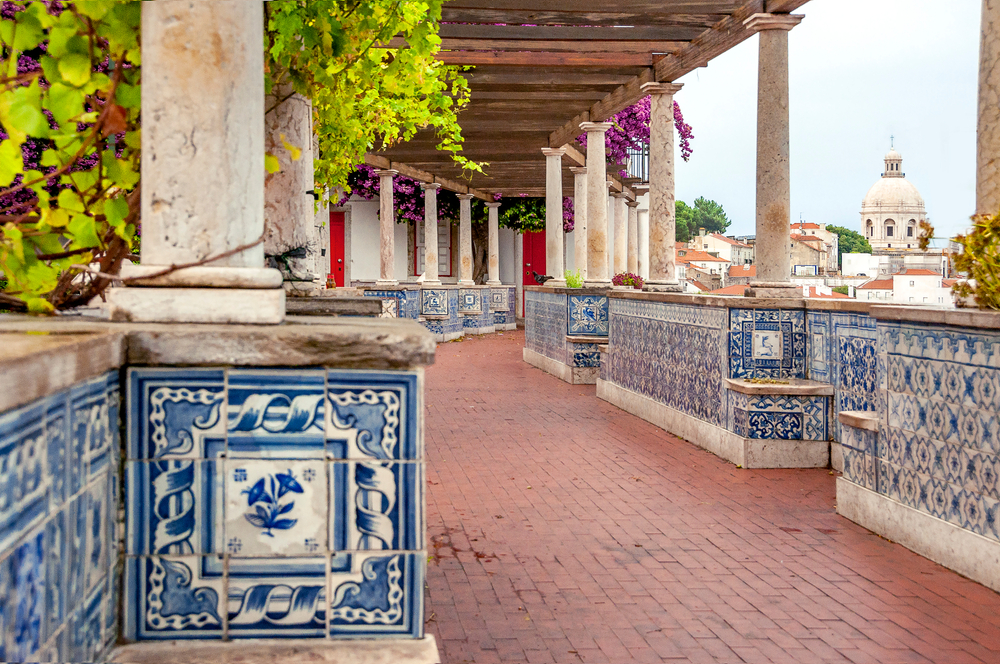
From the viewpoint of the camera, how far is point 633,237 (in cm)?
2816

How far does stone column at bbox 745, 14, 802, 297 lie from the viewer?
8.41 m

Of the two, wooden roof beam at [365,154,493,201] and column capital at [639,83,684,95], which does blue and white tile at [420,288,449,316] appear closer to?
wooden roof beam at [365,154,493,201]

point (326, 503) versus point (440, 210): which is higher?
point (440, 210)

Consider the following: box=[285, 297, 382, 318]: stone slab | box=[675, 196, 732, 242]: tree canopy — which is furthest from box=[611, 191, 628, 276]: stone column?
box=[675, 196, 732, 242]: tree canopy

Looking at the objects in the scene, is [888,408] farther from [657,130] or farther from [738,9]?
[657,130]

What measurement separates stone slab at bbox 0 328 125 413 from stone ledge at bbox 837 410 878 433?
462cm

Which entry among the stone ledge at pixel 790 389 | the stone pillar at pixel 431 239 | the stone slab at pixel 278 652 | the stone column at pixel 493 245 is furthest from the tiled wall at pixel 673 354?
the stone column at pixel 493 245

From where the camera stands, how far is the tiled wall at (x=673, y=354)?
26.8 ft

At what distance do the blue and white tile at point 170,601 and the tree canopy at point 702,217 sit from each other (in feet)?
351

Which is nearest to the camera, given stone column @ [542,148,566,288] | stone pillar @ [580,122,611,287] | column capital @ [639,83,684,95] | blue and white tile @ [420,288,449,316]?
column capital @ [639,83,684,95]

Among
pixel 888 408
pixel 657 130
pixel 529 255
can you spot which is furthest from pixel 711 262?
pixel 888 408

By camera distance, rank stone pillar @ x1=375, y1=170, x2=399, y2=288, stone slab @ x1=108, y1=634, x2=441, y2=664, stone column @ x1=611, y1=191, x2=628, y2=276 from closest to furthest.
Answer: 1. stone slab @ x1=108, y1=634, x2=441, y2=664
2. stone pillar @ x1=375, y1=170, x2=399, y2=288
3. stone column @ x1=611, y1=191, x2=628, y2=276

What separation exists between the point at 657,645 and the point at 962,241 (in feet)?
8.83

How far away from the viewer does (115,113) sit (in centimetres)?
233
